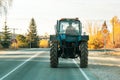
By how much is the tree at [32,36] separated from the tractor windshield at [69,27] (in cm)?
11938

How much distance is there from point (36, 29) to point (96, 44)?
71.3 meters

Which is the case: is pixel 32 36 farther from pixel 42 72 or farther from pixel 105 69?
pixel 42 72

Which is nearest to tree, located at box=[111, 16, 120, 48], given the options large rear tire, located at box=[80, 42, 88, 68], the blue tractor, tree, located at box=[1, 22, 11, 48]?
tree, located at box=[1, 22, 11, 48]

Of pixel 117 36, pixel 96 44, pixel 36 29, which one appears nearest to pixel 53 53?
pixel 96 44

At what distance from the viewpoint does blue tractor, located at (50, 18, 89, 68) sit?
27875mm

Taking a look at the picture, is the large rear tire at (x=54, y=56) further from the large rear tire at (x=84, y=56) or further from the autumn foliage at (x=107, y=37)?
the autumn foliage at (x=107, y=37)

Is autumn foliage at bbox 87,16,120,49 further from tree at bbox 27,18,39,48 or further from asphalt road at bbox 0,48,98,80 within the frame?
asphalt road at bbox 0,48,98,80

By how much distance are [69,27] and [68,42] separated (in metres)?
1.15

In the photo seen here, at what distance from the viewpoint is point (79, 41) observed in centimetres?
2853

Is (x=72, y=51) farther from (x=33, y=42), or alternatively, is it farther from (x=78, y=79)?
(x=33, y=42)

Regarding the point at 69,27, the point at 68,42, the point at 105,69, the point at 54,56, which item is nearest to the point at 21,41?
the point at 69,27

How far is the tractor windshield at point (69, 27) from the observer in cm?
2934

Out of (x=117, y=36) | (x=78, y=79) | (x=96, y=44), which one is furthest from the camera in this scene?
(x=117, y=36)

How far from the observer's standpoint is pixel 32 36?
161m
